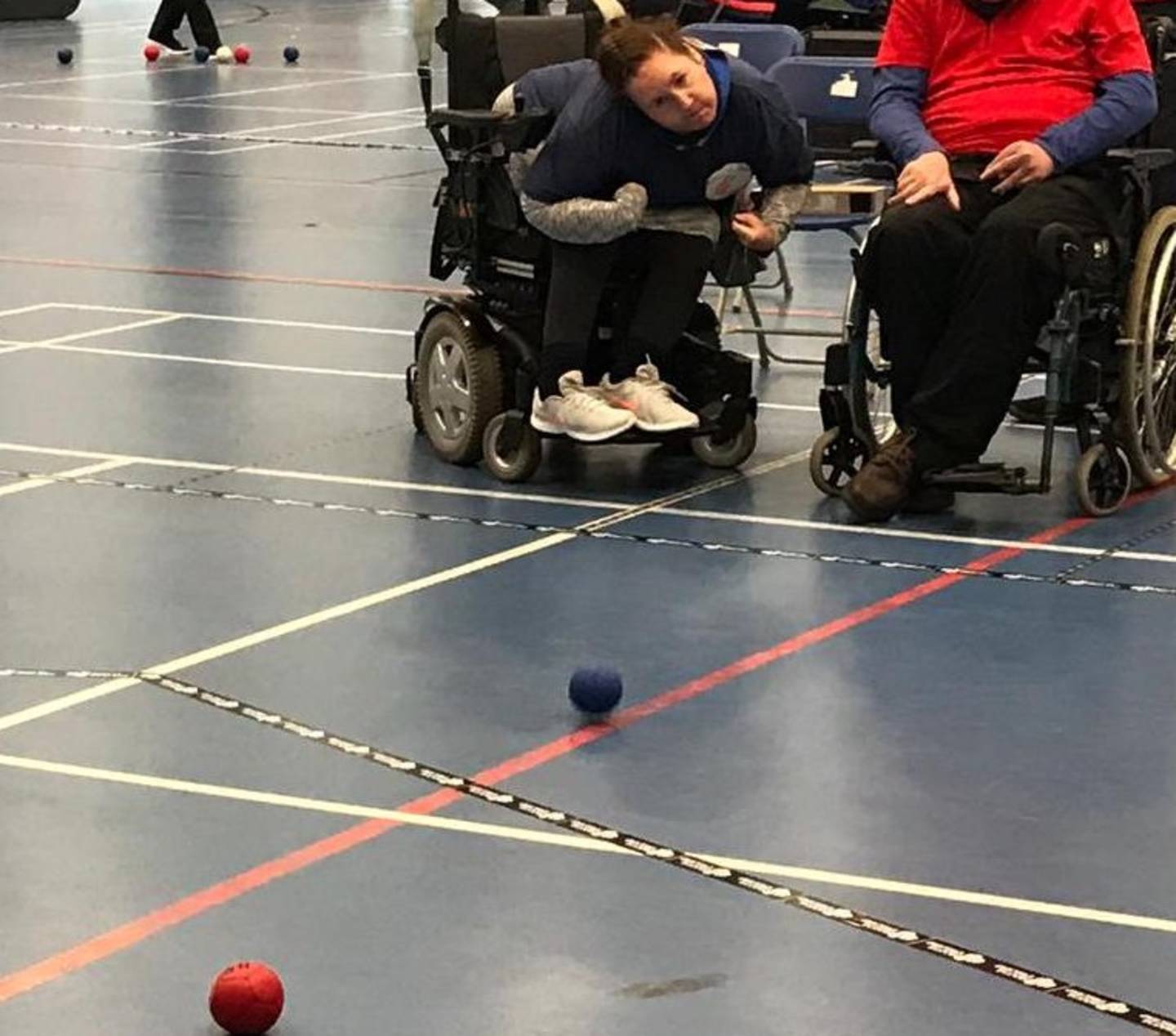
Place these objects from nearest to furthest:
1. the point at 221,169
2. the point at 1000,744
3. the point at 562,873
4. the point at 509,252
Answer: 1. the point at 562,873
2. the point at 1000,744
3. the point at 509,252
4. the point at 221,169

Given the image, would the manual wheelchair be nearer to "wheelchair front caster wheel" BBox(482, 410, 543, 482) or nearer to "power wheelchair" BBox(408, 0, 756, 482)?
"power wheelchair" BBox(408, 0, 756, 482)

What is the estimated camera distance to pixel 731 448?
215 inches

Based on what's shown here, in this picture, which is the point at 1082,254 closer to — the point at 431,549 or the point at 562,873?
the point at 431,549

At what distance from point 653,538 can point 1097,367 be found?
91cm

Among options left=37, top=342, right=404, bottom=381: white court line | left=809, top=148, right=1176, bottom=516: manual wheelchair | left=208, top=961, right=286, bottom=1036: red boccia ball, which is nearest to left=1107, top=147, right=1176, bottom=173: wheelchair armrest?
left=809, top=148, right=1176, bottom=516: manual wheelchair

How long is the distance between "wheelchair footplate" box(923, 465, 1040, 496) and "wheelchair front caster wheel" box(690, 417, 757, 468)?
1.79 ft

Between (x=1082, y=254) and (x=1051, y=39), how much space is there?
0.52 m

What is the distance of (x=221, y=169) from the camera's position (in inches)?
438

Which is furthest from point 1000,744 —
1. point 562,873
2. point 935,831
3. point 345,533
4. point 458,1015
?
point 345,533

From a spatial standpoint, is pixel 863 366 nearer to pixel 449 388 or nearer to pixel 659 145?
pixel 659 145

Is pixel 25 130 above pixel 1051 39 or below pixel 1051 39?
below

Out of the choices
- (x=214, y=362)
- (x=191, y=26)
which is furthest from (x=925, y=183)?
(x=191, y=26)

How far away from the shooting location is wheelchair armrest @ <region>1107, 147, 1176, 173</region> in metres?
5.03

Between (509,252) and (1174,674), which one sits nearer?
(1174,674)
